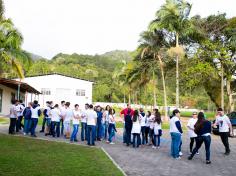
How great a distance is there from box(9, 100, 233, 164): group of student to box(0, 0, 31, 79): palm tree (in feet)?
22.9

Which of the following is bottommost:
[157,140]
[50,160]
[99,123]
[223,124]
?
[50,160]

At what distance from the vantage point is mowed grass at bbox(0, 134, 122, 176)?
8898 mm

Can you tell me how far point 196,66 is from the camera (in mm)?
33500

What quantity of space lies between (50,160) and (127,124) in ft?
17.9

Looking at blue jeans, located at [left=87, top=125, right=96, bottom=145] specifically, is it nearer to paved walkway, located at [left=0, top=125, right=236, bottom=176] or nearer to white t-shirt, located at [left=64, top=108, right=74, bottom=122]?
paved walkway, located at [left=0, top=125, right=236, bottom=176]

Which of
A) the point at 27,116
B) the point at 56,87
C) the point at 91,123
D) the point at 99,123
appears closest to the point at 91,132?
the point at 91,123

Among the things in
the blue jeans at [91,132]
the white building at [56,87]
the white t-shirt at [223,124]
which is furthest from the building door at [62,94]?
the white t-shirt at [223,124]

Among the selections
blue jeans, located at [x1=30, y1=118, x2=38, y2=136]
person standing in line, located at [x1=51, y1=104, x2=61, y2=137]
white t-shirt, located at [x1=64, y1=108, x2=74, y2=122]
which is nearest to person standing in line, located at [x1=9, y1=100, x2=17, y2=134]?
blue jeans, located at [x1=30, y1=118, x2=38, y2=136]

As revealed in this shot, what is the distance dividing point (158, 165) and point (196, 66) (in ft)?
77.9

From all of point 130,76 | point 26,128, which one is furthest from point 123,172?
point 130,76

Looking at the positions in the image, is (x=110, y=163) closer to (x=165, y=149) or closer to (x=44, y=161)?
(x=44, y=161)

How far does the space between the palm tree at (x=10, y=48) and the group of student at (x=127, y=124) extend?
697 cm

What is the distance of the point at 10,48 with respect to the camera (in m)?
24.6

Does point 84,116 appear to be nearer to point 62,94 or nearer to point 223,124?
point 223,124
